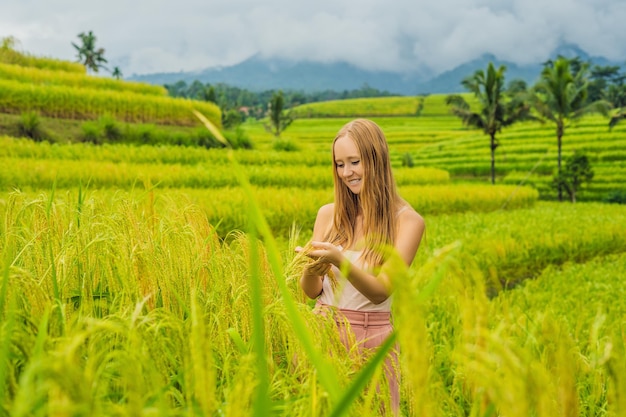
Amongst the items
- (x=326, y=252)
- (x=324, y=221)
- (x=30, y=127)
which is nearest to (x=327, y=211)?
(x=324, y=221)

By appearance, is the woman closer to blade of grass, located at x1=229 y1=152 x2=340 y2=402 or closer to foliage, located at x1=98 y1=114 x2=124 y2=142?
blade of grass, located at x1=229 y1=152 x2=340 y2=402

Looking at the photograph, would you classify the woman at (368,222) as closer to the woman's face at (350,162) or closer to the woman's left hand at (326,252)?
the woman's face at (350,162)

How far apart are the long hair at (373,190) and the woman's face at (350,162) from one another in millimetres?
13

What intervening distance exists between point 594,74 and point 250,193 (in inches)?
2656

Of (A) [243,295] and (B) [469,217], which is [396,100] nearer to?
(B) [469,217]

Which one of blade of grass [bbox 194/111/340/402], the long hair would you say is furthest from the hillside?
blade of grass [bbox 194/111/340/402]

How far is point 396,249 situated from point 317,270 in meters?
0.26

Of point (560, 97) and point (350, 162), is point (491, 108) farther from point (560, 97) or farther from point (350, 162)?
point (350, 162)

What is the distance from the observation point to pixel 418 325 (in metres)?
0.40

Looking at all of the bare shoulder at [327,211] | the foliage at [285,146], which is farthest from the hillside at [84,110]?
the bare shoulder at [327,211]

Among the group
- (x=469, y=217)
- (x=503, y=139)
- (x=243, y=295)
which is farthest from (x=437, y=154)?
(x=243, y=295)

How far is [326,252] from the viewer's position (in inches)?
51.8

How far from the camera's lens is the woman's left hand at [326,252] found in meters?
1.31

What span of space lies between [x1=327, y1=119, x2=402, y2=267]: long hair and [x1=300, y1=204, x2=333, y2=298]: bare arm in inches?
4.4
